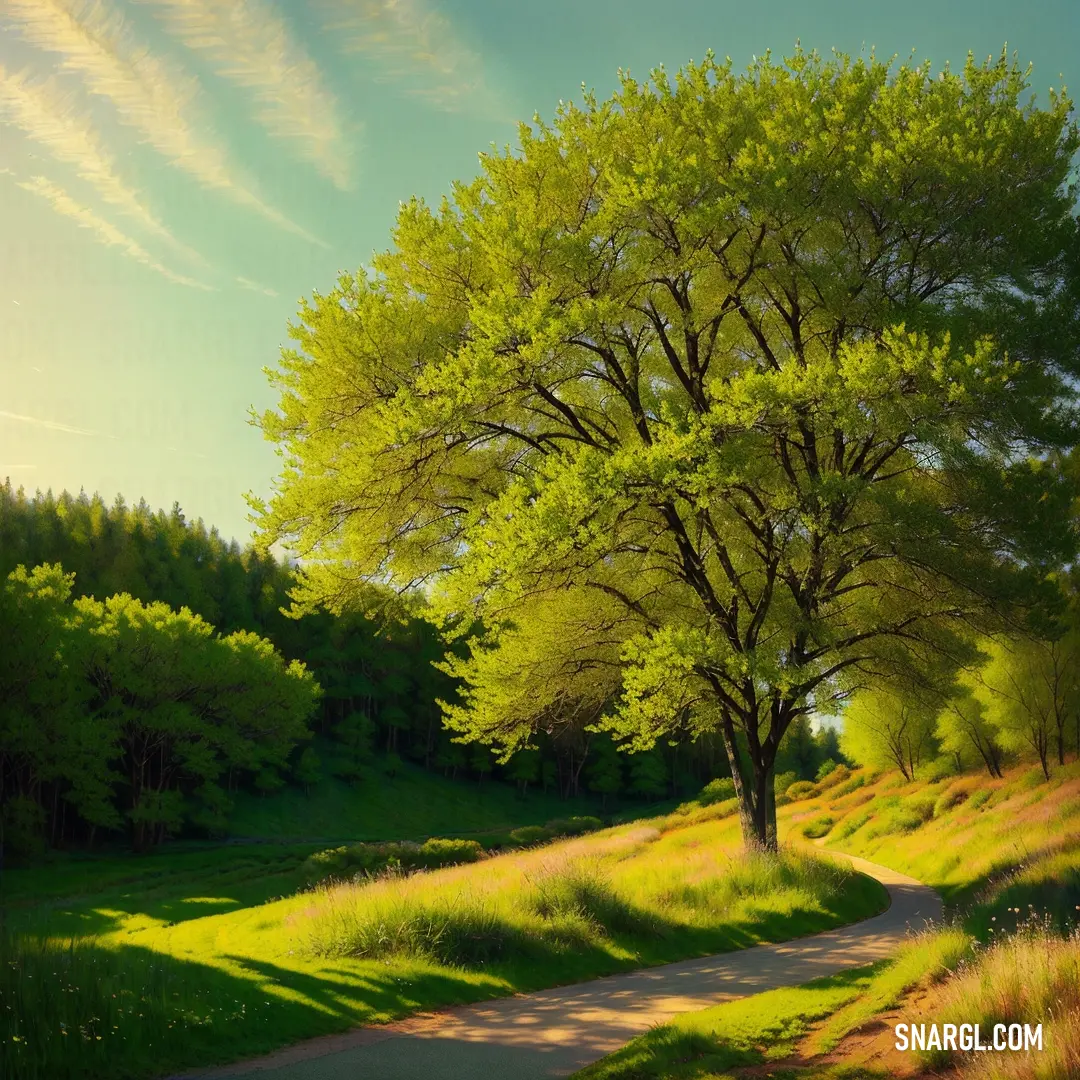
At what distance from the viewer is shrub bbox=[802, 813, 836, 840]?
134ft

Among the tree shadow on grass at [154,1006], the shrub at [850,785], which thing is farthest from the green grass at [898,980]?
the shrub at [850,785]

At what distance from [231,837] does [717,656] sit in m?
53.7

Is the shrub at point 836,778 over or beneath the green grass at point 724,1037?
beneath

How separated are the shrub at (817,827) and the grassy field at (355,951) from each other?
22463 millimetres

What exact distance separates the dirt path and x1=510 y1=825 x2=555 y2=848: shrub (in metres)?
38.8

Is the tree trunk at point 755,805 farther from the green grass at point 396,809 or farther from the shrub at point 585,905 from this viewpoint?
the green grass at point 396,809

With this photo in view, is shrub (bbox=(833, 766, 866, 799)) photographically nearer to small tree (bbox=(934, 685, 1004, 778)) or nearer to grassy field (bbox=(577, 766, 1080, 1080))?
small tree (bbox=(934, 685, 1004, 778))

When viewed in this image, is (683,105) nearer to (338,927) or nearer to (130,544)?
(338,927)

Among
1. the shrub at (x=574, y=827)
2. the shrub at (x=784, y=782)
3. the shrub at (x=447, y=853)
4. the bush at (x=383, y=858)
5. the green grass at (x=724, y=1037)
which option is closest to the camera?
the green grass at (x=724, y=1037)

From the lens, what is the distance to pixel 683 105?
57.1 feet

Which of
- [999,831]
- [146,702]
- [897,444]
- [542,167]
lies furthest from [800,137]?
[146,702]

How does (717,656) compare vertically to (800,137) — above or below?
below

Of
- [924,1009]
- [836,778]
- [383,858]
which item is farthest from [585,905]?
[836,778]

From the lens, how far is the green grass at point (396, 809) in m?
67.7
